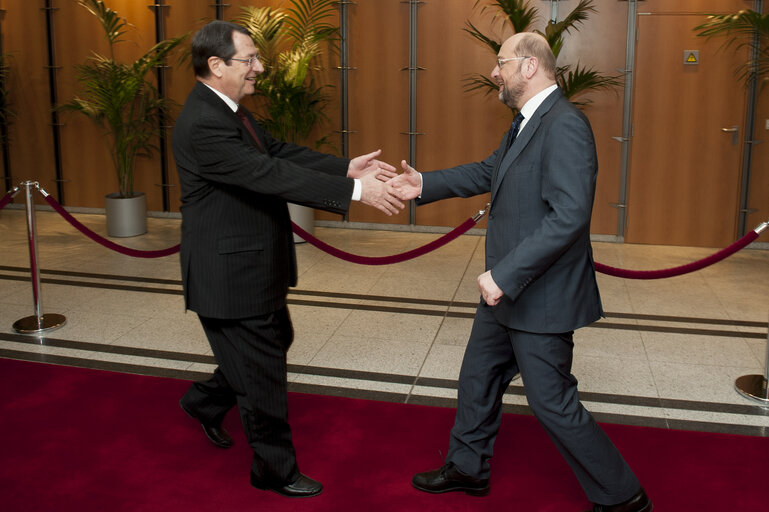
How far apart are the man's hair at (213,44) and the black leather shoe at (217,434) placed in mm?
1545

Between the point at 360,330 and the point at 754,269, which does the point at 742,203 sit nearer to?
the point at 754,269

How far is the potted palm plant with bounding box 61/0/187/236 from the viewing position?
8.08m

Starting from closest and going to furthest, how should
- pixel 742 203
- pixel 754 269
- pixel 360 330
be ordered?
pixel 360 330
pixel 754 269
pixel 742 203

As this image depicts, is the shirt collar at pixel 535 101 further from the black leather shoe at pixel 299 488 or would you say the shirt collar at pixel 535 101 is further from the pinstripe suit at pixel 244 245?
the black leather shoe at pixel 299 488

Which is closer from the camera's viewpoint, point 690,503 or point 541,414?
point 541,414

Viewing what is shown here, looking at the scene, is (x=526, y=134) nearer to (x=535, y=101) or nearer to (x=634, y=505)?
(x=535, y=101)

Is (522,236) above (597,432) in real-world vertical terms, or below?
above

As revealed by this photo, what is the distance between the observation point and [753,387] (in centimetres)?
408

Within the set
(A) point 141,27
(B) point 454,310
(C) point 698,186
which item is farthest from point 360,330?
(A) point 141,27

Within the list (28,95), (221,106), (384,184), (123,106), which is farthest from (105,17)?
(384,184)

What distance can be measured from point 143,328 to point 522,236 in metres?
3.18

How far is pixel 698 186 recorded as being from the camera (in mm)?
7816

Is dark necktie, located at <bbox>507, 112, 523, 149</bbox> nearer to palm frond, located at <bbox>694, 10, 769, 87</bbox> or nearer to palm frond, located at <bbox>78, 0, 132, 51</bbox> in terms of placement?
palm frond, located at <bbox>694, 10, 769, 87</bbox>

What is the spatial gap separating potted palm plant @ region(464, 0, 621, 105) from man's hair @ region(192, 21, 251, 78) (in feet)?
13.9
